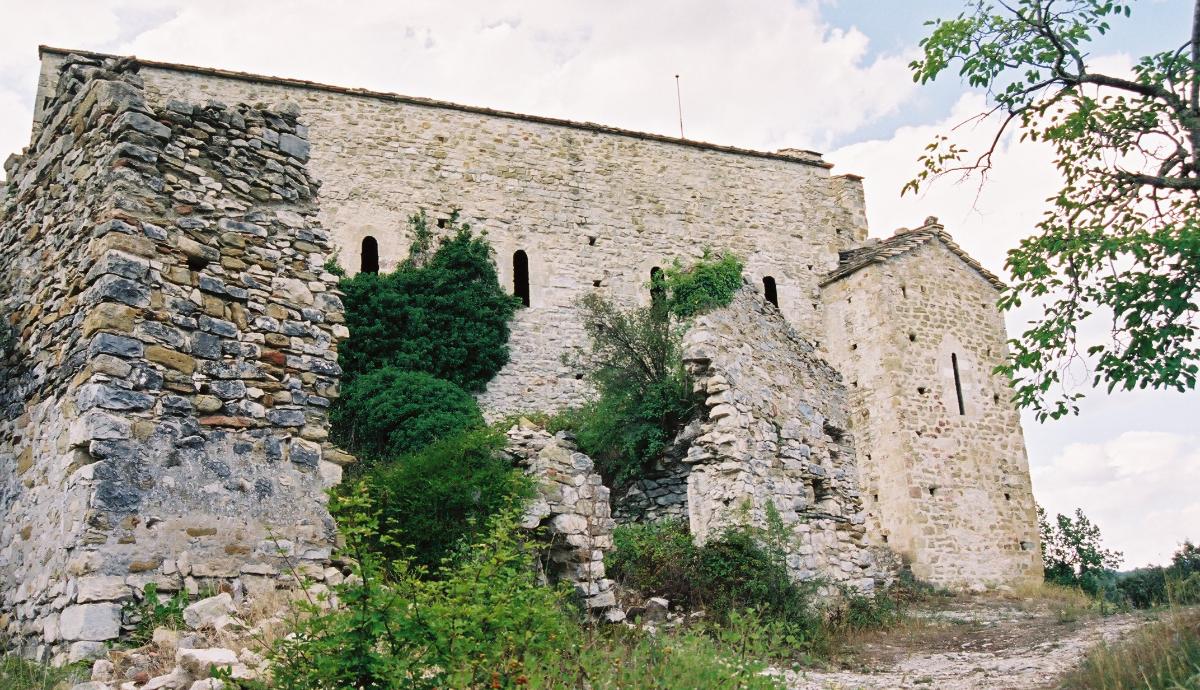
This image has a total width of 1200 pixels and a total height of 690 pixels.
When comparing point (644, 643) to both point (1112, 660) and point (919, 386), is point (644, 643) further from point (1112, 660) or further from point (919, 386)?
point (919, 386)

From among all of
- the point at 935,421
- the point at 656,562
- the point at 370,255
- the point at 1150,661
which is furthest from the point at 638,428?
the point at 935,421

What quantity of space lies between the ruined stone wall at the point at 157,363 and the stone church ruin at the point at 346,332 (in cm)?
2

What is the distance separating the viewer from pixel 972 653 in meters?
9.94

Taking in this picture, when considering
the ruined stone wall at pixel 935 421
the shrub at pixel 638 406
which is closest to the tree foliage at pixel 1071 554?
the ruined stone wall at pixel 935 421

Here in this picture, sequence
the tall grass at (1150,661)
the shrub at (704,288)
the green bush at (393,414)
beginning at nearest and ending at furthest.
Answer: the tall grass at (1150,661)
the shrub at (704,288)
the green bush at (393,414)

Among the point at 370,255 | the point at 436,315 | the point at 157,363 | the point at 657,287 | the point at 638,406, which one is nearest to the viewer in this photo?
the point at 157,363

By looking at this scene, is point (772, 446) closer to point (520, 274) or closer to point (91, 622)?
point (91, 622)

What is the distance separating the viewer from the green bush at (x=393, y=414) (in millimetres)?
15070

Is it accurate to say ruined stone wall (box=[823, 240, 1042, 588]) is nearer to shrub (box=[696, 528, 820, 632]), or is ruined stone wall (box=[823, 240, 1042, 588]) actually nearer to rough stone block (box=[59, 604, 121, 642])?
shrub (box=[696, 528, 820, 632])

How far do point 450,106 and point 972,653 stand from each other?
597 inches

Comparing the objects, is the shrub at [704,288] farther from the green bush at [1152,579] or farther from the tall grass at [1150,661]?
the green bush at [1152,579]

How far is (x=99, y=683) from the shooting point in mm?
→ 4828

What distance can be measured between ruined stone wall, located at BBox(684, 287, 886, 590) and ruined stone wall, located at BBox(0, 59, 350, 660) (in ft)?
16.4

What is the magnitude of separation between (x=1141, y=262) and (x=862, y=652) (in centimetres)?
467
